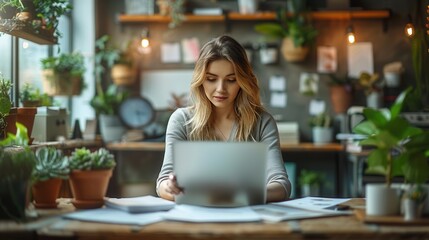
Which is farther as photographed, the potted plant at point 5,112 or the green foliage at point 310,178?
the green foliage at point 310,178

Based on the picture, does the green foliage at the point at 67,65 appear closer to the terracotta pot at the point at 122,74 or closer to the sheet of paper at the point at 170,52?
the terracotta pot at the point at 122,74

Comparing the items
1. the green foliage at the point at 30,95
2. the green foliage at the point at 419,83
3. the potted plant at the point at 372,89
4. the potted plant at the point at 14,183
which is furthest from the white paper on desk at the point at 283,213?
the potted plant at the point at 372,89

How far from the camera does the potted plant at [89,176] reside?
2.10 meters

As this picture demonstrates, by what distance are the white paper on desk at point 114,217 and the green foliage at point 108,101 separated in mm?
3766

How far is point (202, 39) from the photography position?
6152 mm

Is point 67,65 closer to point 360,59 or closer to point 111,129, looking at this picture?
Result: point 111,129

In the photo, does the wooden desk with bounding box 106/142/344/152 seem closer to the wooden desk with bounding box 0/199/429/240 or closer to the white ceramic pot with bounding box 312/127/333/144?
the white ceramic pot with bounding box 312/127/333/144

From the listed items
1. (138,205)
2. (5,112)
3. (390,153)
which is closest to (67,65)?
(5,112)

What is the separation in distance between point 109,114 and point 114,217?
3.93 meters

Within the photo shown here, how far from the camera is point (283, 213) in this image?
2021 mm

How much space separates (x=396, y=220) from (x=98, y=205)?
0.95 meters

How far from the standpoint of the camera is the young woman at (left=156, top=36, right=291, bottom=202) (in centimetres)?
275

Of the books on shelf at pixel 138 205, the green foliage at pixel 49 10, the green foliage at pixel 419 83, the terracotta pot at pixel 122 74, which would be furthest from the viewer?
the terracotta pot at pixel 122 74

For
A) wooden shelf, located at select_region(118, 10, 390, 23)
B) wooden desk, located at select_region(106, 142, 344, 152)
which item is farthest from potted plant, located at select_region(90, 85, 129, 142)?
wooden shelf, located at select_region(118, 10, 390, 23)
